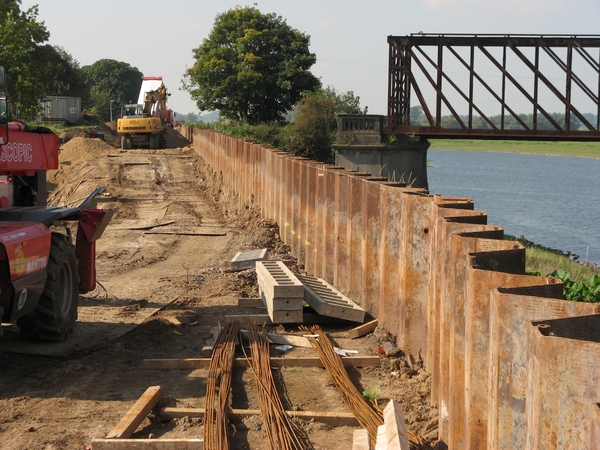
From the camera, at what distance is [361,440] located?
6199 mm

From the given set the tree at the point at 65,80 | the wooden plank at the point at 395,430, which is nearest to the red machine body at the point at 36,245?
the wooden plank at the point at 395,430

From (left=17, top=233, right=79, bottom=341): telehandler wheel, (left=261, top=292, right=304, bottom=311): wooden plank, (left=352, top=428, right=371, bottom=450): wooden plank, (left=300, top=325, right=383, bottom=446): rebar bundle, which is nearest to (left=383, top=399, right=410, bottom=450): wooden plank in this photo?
(left=352, top=428, right=371, bottom=450): wooden plank

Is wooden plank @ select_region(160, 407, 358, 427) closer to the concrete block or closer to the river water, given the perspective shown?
the concrete block

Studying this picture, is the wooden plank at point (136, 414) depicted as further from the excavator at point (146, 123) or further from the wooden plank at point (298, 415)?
the excavator at point (146, 123)

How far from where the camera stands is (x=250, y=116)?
202 feet

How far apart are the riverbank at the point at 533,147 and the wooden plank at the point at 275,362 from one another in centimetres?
9841

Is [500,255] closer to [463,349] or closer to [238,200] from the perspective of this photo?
[463,349]

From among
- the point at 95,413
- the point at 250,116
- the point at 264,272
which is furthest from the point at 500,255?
the point at 250,116

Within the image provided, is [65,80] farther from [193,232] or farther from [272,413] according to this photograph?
[272,413]

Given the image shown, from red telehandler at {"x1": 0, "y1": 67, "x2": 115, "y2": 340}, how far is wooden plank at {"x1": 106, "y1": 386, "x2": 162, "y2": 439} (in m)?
1.94

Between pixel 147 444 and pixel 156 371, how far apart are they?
104 inches

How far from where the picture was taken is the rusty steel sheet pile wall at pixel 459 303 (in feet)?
12.7

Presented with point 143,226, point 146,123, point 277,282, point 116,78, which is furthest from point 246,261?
point 116,78

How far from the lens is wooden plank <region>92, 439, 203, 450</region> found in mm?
6324
